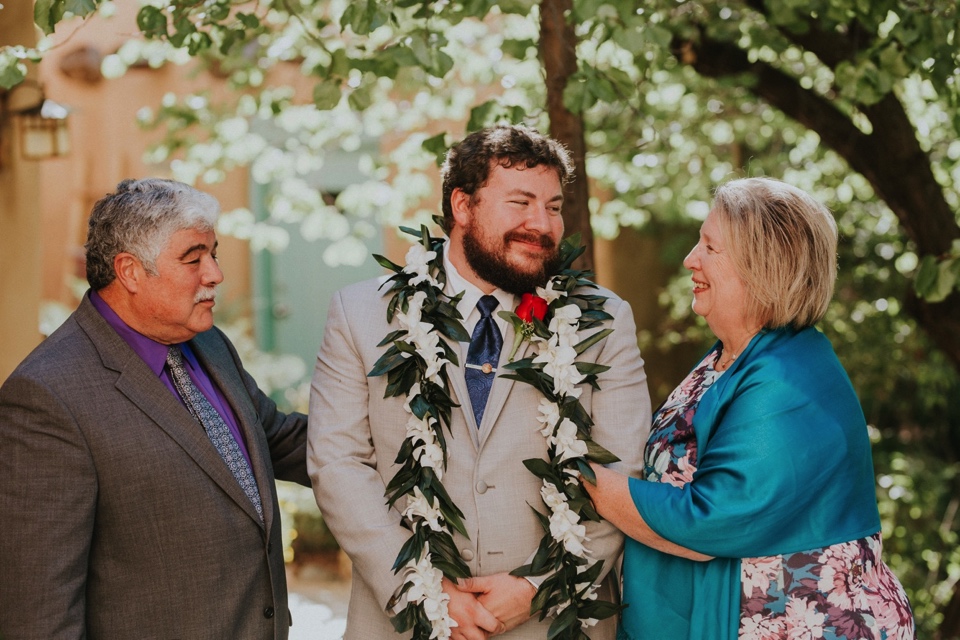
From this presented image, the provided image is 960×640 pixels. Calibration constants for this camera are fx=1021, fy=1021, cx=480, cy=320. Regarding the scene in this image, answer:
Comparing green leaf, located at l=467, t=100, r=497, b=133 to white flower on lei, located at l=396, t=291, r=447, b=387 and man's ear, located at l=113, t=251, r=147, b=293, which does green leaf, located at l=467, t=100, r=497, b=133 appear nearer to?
white flower on lei, located at l=396, t=291, r=447, b=387

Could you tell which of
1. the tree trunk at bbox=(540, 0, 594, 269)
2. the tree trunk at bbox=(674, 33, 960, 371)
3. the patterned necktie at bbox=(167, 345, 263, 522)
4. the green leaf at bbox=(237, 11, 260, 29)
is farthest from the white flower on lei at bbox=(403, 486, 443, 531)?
the tree trunk at bbox=(674, 33, 960, 371)

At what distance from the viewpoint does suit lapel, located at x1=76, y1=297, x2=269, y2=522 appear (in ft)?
8.82

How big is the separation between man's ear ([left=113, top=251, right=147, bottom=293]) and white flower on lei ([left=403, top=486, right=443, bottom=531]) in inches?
36.8

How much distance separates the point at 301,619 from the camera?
6664 mm

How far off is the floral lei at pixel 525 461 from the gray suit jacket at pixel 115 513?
1.44ft

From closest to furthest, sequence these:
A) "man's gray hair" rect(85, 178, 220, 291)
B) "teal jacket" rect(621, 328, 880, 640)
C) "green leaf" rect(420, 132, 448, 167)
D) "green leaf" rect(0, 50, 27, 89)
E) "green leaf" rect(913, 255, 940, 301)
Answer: "teal jacket" rect(621, 328, 880, 640), "man's gray hair" rect(85, 178, 220, 291), "green leaf" rect(0, 50, 27, 89), "green leaf" rect(913, 255, 940, 301), "green leaf" rect(420, 132, 448, 167)

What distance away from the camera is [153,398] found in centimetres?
271

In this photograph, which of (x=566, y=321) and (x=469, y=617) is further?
(x=566, y=321)

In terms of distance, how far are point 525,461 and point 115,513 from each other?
108cm

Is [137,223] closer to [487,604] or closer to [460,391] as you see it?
[460,391]

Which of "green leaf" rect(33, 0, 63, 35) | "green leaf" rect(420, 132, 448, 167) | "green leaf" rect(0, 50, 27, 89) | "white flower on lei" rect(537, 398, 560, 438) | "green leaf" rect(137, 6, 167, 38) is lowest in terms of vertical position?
"white flower on lei" rect(537, 398, 560, 438)

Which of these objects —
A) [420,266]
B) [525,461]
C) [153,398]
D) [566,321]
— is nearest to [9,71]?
[153,398]

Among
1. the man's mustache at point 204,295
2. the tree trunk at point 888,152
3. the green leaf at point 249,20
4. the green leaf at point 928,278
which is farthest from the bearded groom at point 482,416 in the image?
the tree trunk at point 888,152

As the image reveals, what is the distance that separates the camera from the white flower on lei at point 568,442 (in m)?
2.80
